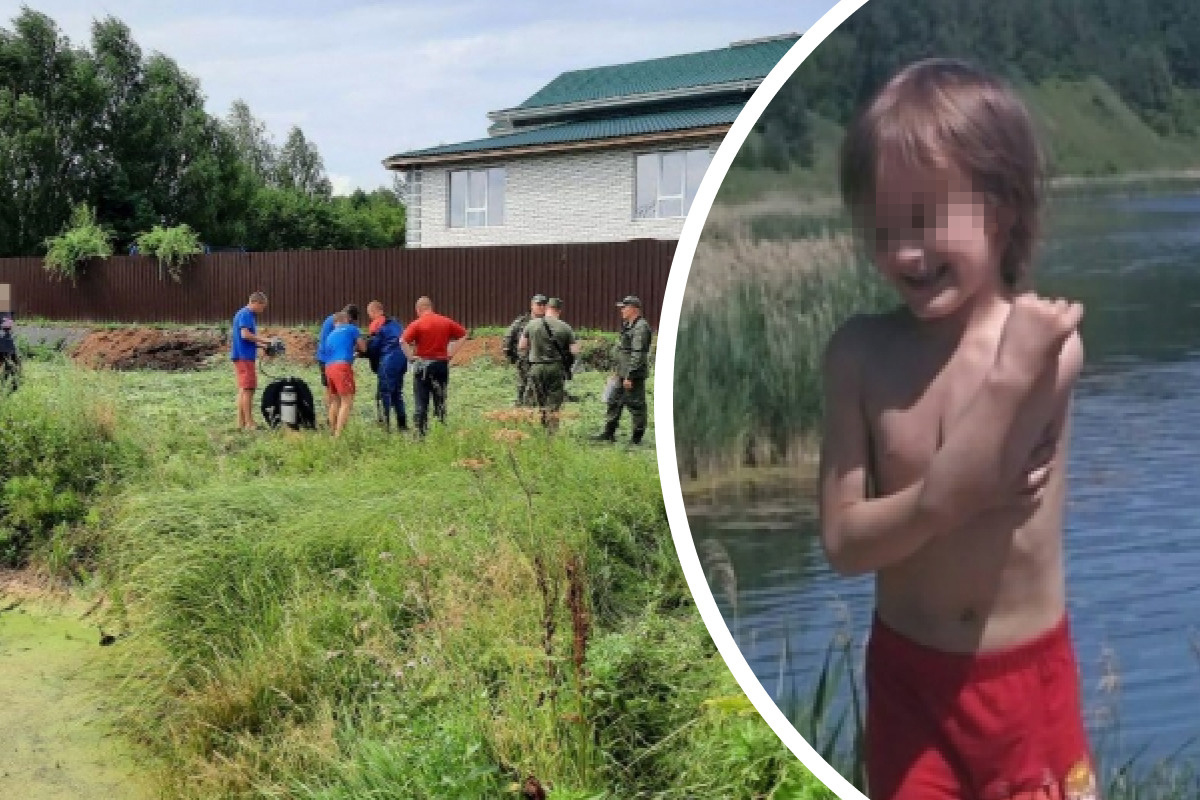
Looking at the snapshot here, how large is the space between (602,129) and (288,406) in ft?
60.1

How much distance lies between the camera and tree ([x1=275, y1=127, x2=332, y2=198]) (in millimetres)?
83688

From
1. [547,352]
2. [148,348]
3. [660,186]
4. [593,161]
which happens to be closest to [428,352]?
[547,352]

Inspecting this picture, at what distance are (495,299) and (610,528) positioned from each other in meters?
19.5

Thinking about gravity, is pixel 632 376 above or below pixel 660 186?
below

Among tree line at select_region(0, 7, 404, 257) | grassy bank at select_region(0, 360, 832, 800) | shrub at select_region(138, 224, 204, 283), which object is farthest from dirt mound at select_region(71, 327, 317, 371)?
tree line at select_region(0, 7, 404, 257)

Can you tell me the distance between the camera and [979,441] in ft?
6.73

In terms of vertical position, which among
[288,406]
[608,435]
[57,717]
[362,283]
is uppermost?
[362,283]

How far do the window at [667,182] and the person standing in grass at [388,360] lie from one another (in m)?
13.0

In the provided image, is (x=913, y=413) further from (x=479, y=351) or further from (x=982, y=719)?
(x=479, y=351)

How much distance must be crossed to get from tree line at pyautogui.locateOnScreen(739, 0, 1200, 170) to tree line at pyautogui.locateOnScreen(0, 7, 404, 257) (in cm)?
4491

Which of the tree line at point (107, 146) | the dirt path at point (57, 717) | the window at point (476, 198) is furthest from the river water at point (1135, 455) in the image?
the tree line at point (107, 146)

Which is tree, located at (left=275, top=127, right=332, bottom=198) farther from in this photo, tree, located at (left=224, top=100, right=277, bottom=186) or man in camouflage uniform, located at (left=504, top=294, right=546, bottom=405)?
man in camouflage uniform, located at (left=504, top=294, right=546, bottom=405)

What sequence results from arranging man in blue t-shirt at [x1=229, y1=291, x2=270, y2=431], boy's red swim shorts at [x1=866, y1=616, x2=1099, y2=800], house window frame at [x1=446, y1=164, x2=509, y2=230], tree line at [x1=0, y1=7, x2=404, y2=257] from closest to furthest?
boy's red swim shorts at [x1=866, y1=616, x2=1099, y2=800], man in blue t-shirt at [x1=229, y1=291, x2=270, y2=431], house window frame at [x1=446, y1=164, x2=509, y2=230], tree line at [x1=0, y1=7, x2=404, y2=257]

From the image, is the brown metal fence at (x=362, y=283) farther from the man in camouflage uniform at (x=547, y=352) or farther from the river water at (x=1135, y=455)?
the river water at (x=1135, y=455)
